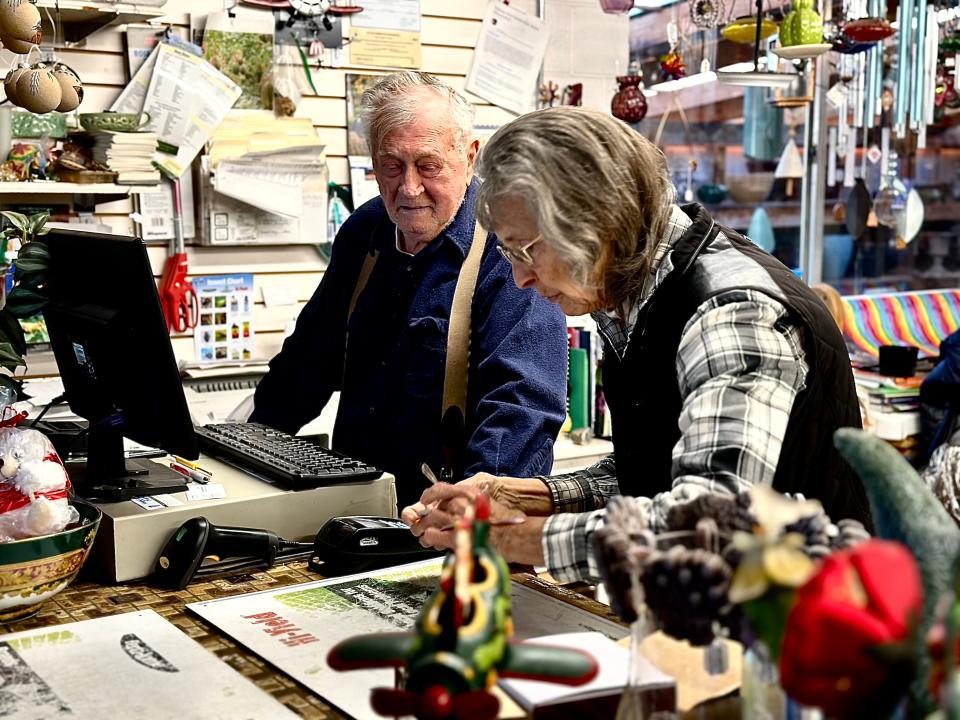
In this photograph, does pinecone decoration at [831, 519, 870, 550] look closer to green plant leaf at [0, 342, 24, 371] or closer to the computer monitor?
the computer monitor

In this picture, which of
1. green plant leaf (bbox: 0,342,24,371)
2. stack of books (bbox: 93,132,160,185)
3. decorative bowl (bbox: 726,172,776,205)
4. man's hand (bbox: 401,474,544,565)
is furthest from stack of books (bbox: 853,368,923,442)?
green plant leaf (bbox: 0,342,24,371)

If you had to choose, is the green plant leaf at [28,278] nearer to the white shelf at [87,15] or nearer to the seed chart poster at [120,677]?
the seed chart poster at [120,677]

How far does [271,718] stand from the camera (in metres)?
1.20

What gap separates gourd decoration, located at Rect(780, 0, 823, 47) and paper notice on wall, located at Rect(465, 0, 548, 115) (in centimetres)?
98

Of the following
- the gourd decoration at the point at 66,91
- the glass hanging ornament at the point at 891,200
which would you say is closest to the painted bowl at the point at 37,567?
the gourd decoration at the point at 66,91

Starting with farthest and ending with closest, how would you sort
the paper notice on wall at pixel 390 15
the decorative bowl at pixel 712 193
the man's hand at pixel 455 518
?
the decorative bowl at pixel 712 193 < the paper notice on wall at pixel 390 15 < the man's hand at pixel 455 518

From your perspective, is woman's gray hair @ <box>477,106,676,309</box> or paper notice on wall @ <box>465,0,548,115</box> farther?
paper notice on wall @ <box>465,0,548,115</box>

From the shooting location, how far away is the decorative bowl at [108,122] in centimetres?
318

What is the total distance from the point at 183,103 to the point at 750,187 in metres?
3.76

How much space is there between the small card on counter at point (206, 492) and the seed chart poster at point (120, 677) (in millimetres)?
329

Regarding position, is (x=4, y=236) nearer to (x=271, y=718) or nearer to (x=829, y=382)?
(x=271, y=718)

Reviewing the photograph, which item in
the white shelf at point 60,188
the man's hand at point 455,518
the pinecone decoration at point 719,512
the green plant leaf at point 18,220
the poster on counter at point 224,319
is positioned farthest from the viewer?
the poster on counter at point 224,319

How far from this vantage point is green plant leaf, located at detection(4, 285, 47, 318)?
1.81 m

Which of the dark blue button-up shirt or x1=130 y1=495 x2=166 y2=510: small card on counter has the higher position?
the dark blue button-up shirt
